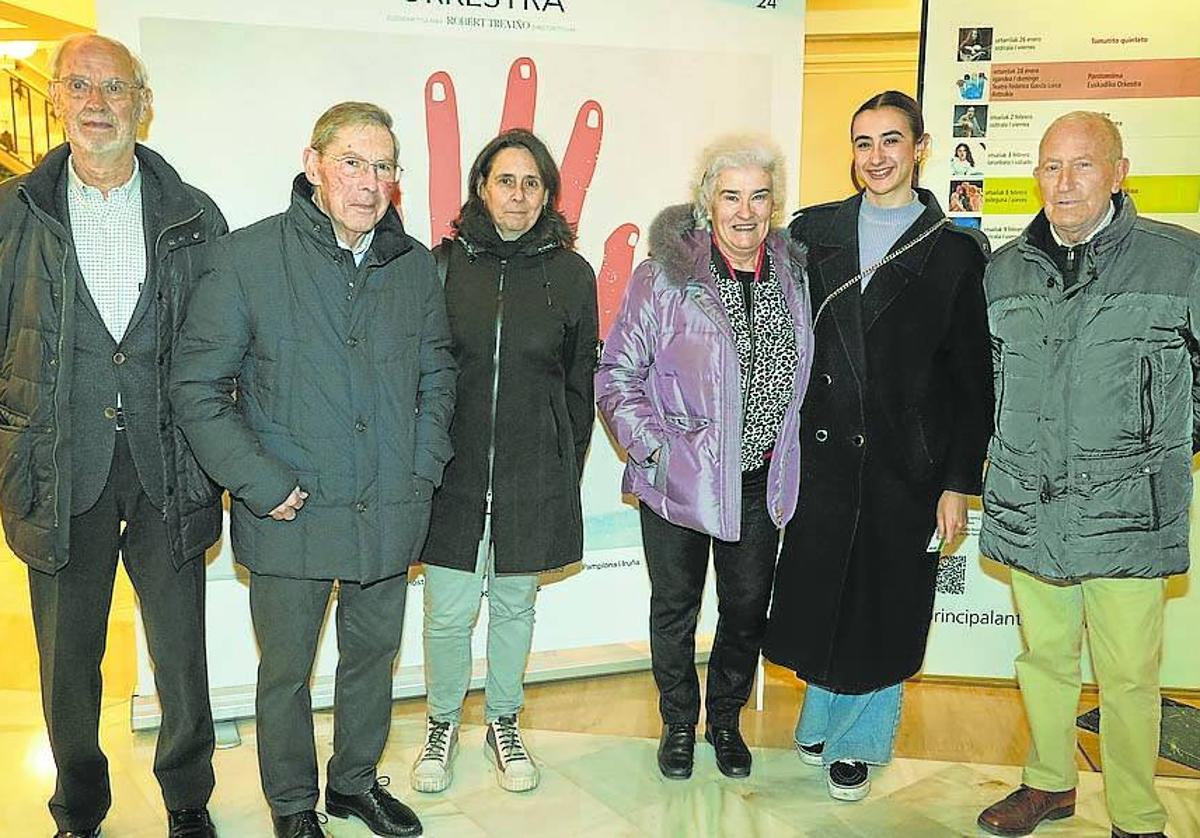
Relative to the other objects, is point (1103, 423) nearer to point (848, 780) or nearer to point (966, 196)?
point (848, 780)

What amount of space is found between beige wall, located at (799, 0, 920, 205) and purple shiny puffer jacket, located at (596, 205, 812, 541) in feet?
10.7

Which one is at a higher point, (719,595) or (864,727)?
(719,595)

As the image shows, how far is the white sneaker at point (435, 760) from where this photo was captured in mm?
2965

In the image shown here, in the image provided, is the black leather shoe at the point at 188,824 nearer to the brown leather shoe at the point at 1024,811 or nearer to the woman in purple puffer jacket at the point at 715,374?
the woman in purple puffer jacket at the point at 715,374

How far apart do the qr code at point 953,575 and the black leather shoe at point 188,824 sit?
7.98 feet

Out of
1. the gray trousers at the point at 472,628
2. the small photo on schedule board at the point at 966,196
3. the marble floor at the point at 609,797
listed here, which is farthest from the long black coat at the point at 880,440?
→ the small photo on schedule board at the point at 966,196

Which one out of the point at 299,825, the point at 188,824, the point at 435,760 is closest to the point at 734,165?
the point at 435,760

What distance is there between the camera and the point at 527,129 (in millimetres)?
3270

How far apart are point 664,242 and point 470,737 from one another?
5.26ft

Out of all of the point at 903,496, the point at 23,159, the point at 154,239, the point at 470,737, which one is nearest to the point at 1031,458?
the point at 903,496

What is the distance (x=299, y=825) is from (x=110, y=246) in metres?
1.38

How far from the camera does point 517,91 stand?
3.35 metres

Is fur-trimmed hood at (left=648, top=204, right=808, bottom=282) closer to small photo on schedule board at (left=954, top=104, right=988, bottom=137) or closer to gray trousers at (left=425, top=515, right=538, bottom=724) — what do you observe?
gray trousers at (left=425, top=515, right=538, bottom=724)

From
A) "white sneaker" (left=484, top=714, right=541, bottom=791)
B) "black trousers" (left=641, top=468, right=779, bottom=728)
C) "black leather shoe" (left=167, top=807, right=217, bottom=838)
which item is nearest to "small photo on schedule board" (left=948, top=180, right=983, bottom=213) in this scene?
"black trousers" (left=641, top=468, right=779, bottom=728)
